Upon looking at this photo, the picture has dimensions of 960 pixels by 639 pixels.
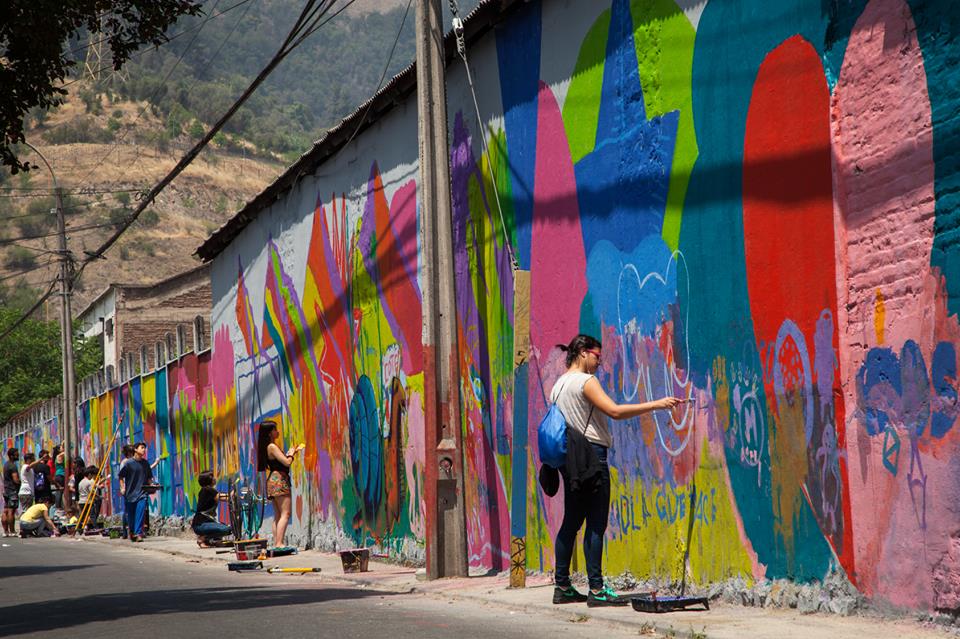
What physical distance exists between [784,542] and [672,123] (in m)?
3.01

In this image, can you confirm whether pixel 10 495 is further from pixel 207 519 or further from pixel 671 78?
pixel 671 78

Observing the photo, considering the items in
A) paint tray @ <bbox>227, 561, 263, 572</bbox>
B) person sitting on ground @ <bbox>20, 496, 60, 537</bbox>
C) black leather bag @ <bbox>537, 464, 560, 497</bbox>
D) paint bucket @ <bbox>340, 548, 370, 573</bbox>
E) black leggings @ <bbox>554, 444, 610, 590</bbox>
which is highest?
black leather bag @ <bbox>537, 464, 560, 497</bbox>

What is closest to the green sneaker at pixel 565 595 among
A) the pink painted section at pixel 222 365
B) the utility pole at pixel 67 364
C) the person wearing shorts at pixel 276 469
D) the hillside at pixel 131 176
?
the person wearing shorts at pixel 276 469

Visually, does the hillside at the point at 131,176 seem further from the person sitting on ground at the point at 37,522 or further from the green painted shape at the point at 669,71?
the green painted shape at the point at 669,71

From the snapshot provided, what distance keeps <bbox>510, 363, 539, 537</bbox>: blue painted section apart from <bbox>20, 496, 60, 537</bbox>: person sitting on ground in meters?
17.8

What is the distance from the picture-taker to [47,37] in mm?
12070

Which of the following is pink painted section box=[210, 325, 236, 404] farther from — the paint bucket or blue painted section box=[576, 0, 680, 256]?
blue painted section box=[576, 0, 680, 256]

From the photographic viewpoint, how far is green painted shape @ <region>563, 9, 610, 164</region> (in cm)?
1109

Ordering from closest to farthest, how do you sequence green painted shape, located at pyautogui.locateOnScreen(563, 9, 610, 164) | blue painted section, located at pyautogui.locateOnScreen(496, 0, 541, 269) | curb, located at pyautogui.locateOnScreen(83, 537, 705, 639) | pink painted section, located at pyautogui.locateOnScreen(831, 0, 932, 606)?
1. pink painted section, located at pyautogui.locateOnScreen(831, 0, 932, 606)
2. curb, located at pyautogui.locateOnScreen(83, 537, 705, 639)
3. green painted shape, located at pyautogui.locateOnScreen(563, 9, 610, 164)
4. blue painted section, located at pyautogui.locateOnScreen(496, 0, 541, 269)

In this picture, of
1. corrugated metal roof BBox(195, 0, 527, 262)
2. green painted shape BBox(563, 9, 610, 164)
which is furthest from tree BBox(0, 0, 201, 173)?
green painted shape BBox(563, 9, 610, 164)

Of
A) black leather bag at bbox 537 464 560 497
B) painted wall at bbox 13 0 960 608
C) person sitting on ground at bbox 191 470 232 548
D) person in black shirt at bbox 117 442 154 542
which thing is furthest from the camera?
person in black shirt at bbox 117 442 154 542

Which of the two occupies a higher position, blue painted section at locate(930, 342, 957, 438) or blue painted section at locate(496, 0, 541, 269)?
blue painted section at locate(496, 0, 541, 269)

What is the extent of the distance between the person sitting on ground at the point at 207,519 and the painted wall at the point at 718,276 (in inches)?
209

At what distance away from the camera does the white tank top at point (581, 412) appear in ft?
31.8
